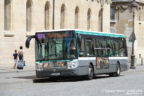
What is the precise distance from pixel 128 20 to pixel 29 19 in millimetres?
29549

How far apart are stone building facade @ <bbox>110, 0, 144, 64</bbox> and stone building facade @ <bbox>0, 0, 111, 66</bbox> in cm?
1582

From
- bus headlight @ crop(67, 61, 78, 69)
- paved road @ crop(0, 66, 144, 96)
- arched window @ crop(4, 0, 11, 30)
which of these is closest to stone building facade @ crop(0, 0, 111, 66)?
arched window @ crop(4, 0, 11, 30)

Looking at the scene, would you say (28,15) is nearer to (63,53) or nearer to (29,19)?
(29,19)

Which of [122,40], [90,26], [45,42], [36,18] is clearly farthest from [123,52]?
[90,26]

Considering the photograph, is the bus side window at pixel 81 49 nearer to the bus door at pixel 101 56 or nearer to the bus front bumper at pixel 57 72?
the bus front bumper at pixel 57 72

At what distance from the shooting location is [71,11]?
5466 cm

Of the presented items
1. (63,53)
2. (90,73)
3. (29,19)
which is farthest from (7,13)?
(63,53)

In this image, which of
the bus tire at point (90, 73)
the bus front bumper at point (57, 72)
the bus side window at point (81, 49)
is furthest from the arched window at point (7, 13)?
the bus front bumper at point (57, 72)

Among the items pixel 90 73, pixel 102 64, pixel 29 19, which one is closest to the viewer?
pixel 90 73

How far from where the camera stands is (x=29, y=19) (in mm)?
46219

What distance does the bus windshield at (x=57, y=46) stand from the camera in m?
25.5

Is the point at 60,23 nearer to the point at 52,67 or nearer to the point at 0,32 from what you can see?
the point at 0,32

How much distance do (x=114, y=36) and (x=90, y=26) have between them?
96.0 feet

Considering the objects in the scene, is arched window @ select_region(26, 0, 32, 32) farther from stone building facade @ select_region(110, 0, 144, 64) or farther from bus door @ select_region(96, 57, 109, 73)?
stone building facade @ select_region(110, 0, 144, 64)
